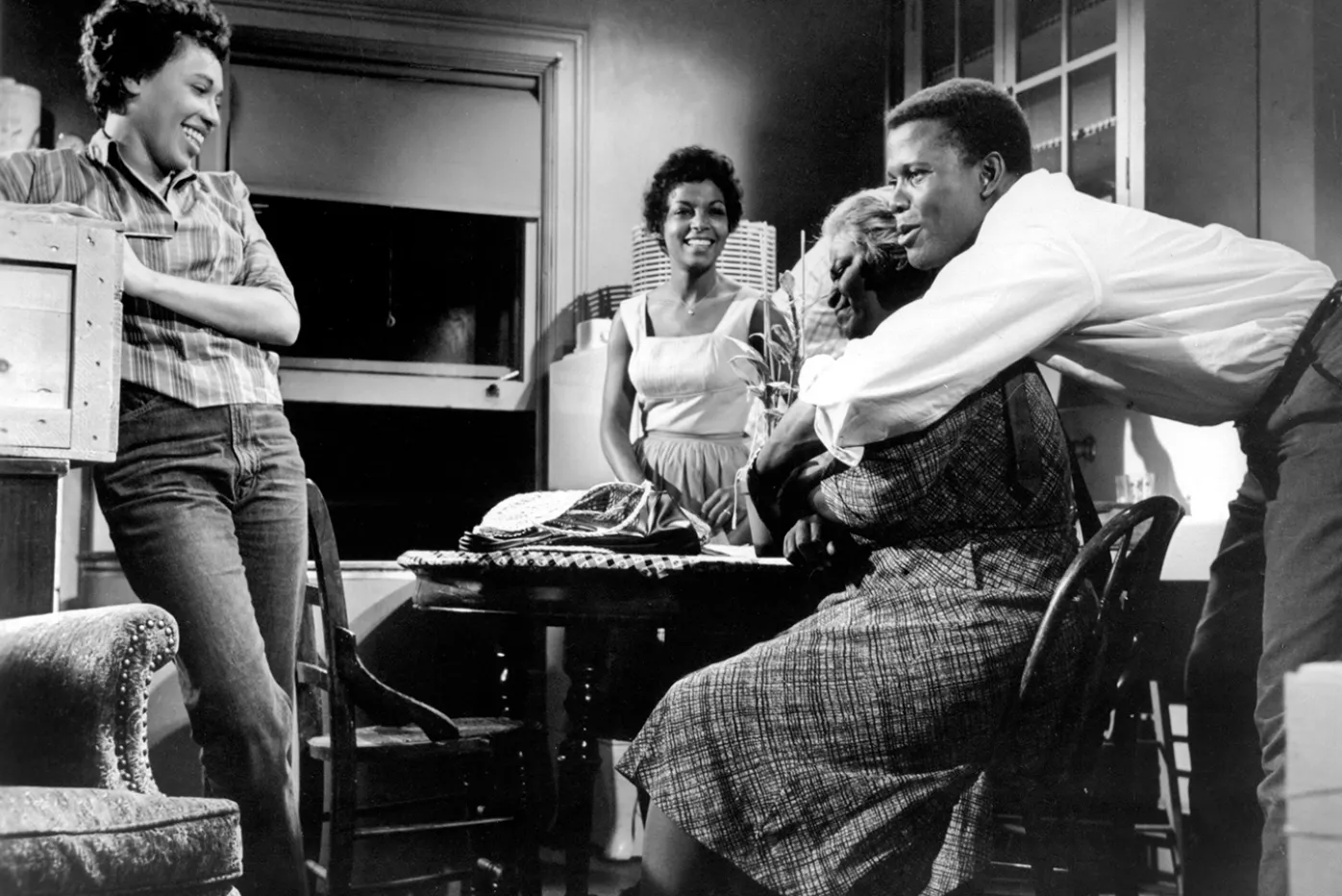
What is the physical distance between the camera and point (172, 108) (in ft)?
6.52

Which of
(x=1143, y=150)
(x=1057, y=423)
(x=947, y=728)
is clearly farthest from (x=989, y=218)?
(x=1143, y=150)

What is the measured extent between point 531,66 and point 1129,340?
9.43 feet

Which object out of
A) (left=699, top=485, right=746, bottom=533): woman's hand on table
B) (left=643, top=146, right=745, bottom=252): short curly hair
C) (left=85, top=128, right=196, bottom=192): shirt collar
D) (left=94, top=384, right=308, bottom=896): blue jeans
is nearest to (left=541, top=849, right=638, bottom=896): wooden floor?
(left=699, top=485, right=746, bottom=533): woman's hand on table

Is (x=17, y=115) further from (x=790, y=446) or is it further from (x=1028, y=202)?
(x=1028, y=202)

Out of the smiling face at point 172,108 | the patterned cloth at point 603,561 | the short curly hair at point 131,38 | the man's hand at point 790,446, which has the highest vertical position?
the short curly hair at point 131,38

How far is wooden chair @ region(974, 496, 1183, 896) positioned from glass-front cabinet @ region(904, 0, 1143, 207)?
1680 mm

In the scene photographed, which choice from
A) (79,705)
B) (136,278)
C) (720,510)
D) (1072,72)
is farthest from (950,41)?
(79,705)

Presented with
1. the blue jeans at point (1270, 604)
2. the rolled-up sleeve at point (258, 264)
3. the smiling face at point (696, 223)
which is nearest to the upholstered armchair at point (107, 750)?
the rolled-up sleeve at point (258, 264)

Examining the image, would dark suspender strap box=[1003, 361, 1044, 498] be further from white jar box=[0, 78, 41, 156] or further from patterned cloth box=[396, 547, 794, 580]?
white jar box=[0, 78, 41, 156]

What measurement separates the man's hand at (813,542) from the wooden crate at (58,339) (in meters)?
0.93

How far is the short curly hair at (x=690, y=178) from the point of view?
10.7 feet

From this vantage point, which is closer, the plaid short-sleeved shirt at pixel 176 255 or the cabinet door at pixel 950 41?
the plaid short-sleeved shirt at pixel 176 255

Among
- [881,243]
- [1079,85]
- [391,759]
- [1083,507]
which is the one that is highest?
[1079,85]

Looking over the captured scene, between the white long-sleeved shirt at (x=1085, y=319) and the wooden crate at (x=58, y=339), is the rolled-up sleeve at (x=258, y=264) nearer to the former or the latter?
the wooden crate at (x=58, y=339)
